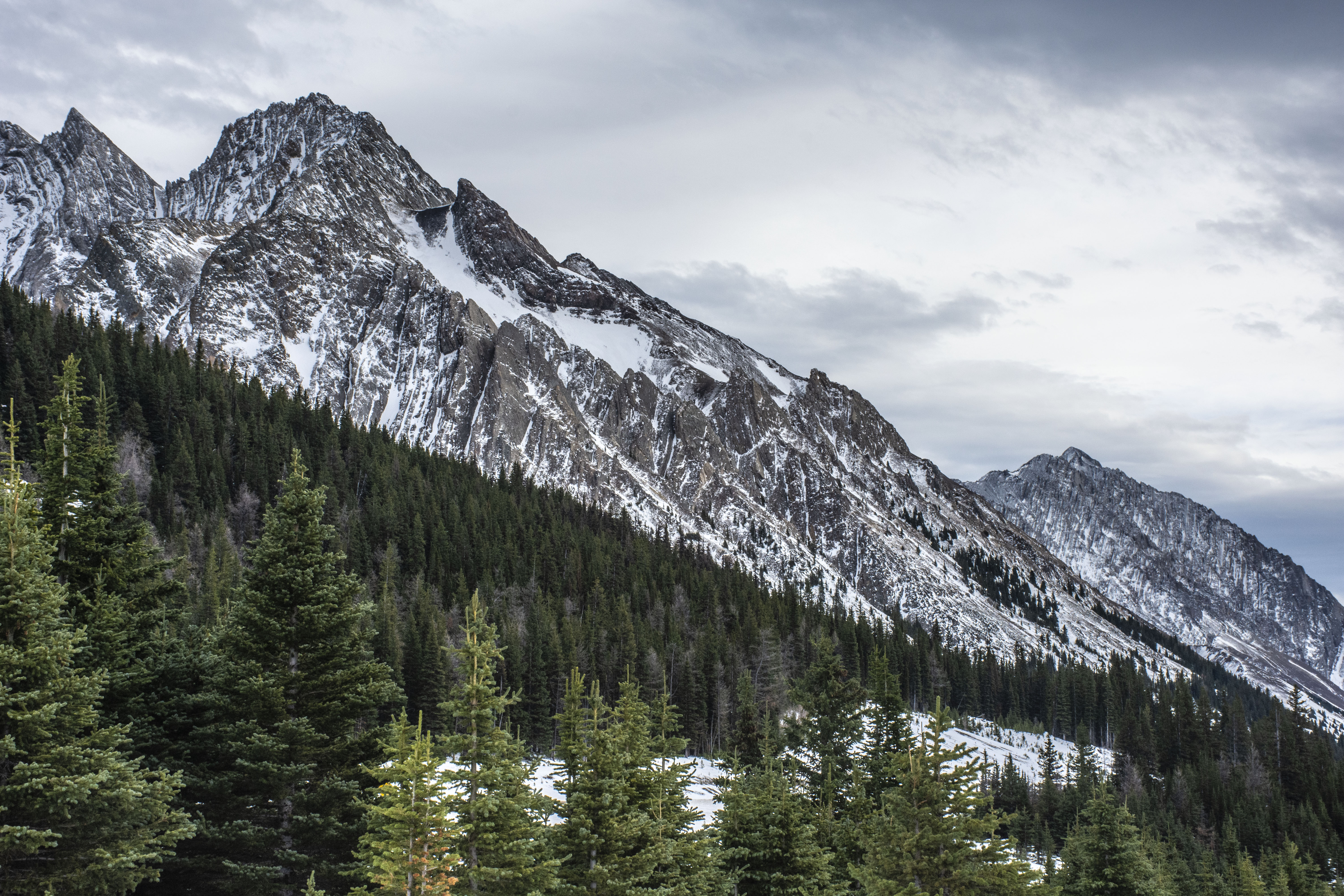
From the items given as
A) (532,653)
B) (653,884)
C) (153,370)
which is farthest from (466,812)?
(153,370)

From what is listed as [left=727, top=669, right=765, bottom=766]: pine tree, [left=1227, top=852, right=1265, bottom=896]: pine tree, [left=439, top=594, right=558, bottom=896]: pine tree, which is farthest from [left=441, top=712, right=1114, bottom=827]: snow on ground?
[left=439, top=594, right=558, bottom=896]: pine tree

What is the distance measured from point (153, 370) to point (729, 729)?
272 feet

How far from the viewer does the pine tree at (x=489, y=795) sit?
17.7 metres

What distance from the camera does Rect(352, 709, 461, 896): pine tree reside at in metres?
14.9

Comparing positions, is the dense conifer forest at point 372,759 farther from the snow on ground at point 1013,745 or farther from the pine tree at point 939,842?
the snow on ground at point 1013,745

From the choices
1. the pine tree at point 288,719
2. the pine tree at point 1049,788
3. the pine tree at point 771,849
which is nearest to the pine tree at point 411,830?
the pine tree at point 288,719

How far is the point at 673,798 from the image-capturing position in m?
25.5

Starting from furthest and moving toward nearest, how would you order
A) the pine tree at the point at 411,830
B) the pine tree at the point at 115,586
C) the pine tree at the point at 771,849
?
the pine tree at the point at 771,849
the pine tree at the point at 115,586
the pine tree at the point at 411,830

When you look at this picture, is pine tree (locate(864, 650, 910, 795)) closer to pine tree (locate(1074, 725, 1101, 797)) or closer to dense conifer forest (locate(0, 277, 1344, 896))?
dense conifer forest (locate(0, 277, 1344, 896))

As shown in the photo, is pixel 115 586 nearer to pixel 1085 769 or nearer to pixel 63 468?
pixel 63 468

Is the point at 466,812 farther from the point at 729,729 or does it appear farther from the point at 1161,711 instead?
the point at 1161,711

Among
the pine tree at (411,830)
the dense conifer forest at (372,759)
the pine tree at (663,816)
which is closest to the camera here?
the dense conifer forest at (372,759)

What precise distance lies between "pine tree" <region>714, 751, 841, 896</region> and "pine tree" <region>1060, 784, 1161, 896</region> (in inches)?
450

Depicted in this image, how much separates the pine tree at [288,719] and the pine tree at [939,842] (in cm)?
1174
